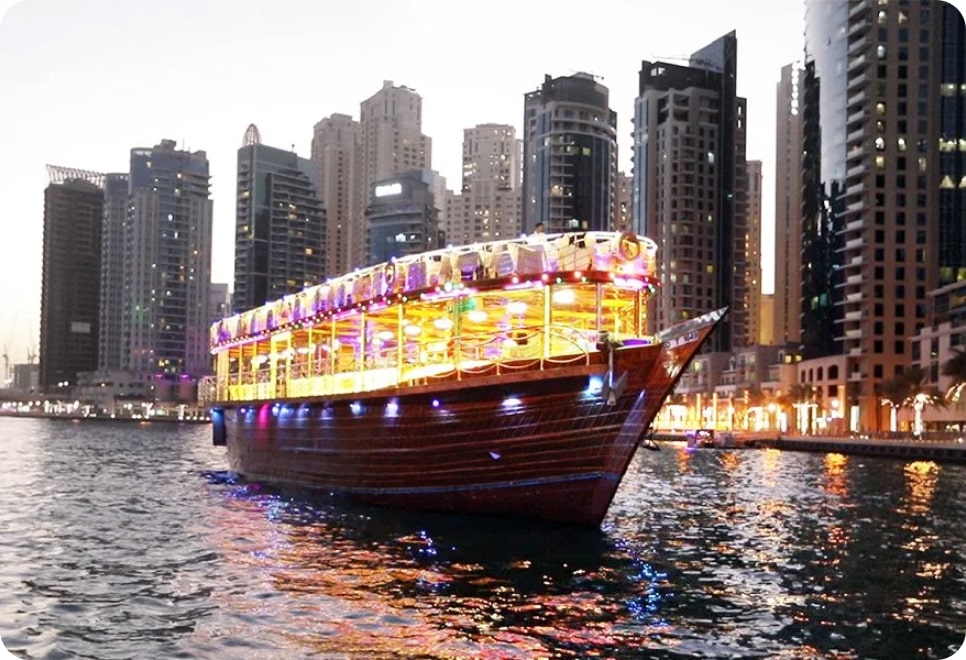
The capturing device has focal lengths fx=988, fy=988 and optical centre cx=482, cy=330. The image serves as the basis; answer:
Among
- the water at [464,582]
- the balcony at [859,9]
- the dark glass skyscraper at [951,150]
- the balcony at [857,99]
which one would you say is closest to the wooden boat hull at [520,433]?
the water at [464,582]

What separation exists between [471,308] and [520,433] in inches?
162

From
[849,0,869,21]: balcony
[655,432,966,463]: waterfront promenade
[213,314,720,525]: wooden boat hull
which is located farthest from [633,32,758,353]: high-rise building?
[213,314,720,525]: wooden boat hull

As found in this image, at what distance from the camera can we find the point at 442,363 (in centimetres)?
2517

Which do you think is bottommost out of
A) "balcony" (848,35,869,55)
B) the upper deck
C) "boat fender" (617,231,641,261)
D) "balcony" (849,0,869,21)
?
the upper deck

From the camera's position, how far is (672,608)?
15.6m

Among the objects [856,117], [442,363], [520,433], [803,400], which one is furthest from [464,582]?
[856,117]

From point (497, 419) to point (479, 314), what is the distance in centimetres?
415

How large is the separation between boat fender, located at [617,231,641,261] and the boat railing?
208cm

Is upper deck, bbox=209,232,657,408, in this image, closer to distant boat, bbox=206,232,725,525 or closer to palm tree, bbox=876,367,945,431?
distant boat, bbox=206,232,725,525

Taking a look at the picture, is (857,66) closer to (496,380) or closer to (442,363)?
(442,363)

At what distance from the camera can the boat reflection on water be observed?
13.3 meters

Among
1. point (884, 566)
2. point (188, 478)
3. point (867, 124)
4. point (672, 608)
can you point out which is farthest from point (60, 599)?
point (867, 124)

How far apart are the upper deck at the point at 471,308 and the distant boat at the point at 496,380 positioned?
49mm

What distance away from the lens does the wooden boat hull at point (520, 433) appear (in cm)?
2120
